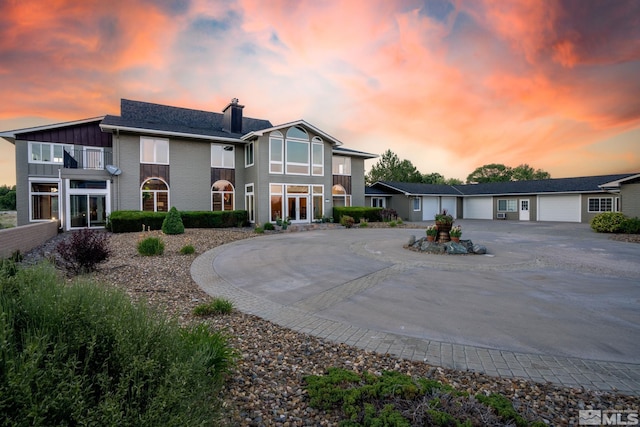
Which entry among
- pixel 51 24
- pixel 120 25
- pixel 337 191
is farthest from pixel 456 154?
pixel 51 24

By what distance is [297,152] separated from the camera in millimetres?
21719

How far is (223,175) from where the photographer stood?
21.6 meters

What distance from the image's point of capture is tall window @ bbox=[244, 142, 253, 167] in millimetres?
21391

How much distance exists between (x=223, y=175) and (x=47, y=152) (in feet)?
35.6

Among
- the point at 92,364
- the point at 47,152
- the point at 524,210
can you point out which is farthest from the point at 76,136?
the point at 524,210

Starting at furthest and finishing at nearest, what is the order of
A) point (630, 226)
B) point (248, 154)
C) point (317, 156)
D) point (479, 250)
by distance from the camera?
Result: point (317, 156)
point (248, 154)
point (630, 226)
point (479, 250)

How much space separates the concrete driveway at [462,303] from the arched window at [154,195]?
11.7 meters

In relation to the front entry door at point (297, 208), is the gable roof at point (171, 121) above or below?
above

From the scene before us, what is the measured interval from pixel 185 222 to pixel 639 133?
89.2 feet

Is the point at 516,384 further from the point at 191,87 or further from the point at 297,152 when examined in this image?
the point at 297,152

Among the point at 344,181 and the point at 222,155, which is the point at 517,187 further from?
the point at 222,155

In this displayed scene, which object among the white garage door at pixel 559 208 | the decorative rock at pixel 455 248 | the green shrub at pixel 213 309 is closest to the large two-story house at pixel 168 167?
the decorative rock at pixel 455 248

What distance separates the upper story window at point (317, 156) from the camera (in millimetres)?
22375

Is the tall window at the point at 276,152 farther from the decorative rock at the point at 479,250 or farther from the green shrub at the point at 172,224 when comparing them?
the decorative rock at the point at 479,250
